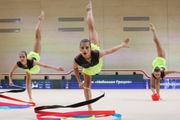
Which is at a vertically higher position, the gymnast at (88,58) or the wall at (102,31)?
the wall at (102,31)

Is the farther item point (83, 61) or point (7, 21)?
point (7, 21)

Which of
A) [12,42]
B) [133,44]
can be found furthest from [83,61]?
[12,42]

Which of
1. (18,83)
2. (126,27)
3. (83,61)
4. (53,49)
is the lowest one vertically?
(18,83)

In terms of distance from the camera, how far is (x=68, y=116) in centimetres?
365

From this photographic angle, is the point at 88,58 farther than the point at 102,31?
No

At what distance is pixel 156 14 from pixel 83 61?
10.9 m

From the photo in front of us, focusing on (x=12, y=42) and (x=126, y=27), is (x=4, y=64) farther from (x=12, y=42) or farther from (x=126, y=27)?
(x=126, y=27)

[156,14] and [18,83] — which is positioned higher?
[156,14]

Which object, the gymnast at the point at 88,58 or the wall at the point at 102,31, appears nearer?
the gymnast at the point at 88,58

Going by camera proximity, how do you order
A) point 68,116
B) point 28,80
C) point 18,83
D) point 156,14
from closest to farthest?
point 68,116, point 28,80, point 18,83, point 156,14

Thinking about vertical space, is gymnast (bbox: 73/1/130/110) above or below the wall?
below

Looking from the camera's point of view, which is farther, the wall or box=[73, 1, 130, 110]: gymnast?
the wall

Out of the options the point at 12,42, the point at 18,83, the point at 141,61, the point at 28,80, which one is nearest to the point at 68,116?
the point at 28,80

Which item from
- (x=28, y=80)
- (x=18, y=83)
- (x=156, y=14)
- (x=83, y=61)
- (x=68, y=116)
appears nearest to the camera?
(x=68, y=116)
